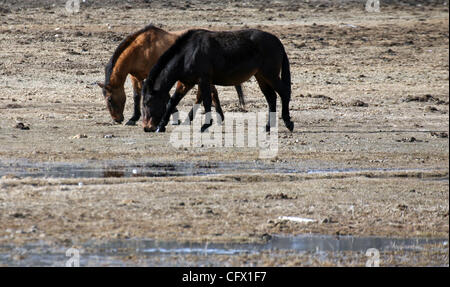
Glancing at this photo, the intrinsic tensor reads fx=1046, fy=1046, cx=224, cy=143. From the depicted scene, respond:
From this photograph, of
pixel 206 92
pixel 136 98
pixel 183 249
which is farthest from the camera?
pixel 136 98

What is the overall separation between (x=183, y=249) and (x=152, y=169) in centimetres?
402

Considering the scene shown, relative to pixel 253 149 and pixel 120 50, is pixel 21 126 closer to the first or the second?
pixel 120 50

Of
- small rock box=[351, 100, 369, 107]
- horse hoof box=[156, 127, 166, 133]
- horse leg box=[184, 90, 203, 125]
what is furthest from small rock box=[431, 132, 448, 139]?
horse hoof box=[156, 127, 166, 133]

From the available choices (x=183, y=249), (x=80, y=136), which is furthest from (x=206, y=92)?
(x=183, y=249)

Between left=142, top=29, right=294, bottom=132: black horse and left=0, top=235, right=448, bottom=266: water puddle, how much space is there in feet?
19.7

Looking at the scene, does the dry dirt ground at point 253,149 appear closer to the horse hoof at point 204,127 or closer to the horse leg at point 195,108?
the horse hoof at point 204,127

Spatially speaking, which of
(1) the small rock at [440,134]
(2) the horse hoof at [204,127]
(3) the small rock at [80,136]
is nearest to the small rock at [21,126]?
(3) the small rock at [80,136]

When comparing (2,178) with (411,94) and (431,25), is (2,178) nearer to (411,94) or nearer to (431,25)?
(411,94)

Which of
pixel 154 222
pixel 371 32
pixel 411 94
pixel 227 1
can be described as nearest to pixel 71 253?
pixel 154 222

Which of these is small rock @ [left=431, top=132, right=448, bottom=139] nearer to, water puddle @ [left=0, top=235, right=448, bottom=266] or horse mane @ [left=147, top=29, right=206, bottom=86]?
horse mane @ [left=147, top=29, right=206, bottom=86]

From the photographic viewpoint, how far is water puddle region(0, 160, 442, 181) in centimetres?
1184

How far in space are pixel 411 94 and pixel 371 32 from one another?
1074cm

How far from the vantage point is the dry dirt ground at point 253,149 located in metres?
9.24

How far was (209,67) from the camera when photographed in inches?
577
